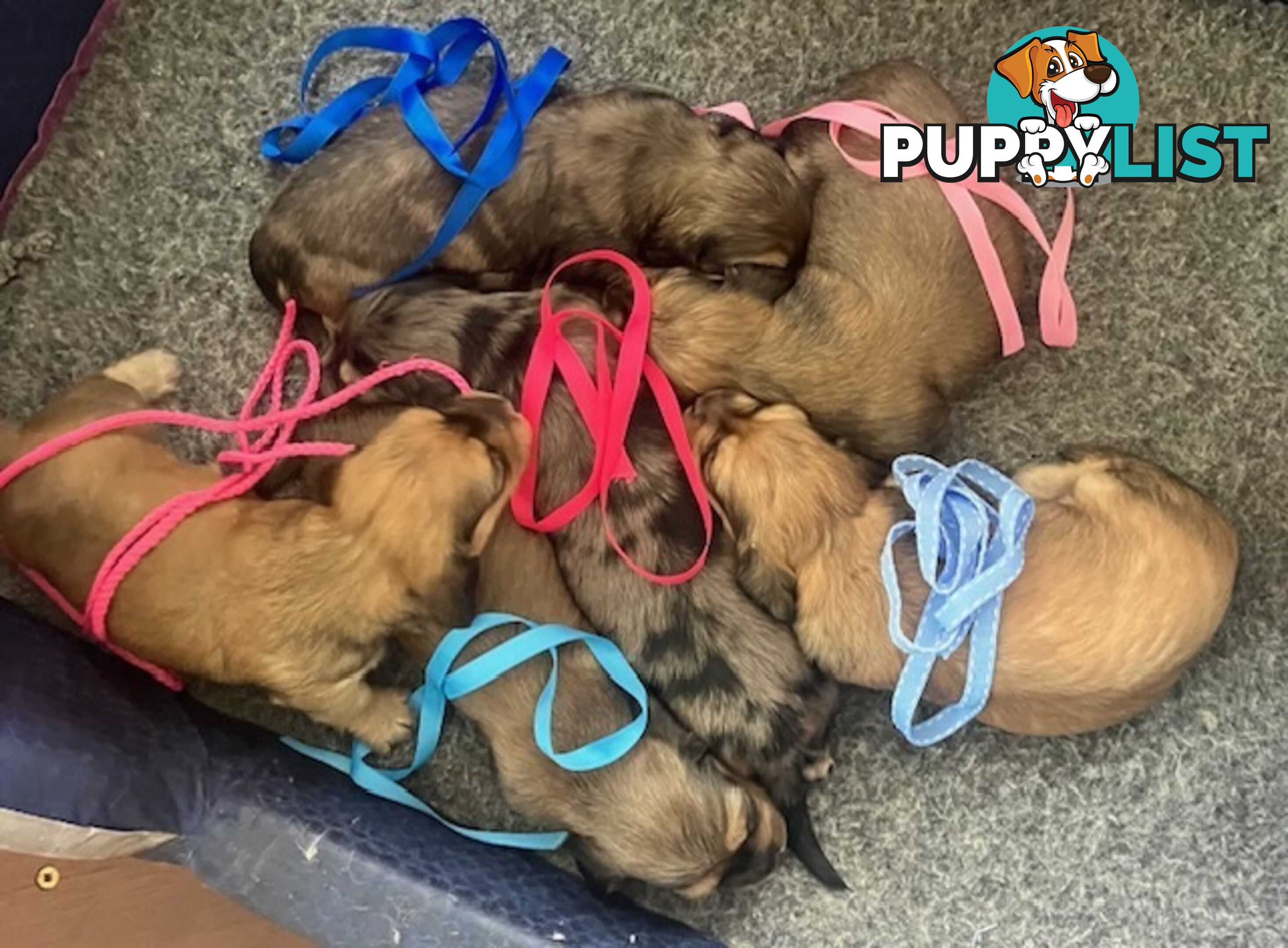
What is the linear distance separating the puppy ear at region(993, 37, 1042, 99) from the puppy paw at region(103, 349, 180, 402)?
A: 42.6 inches

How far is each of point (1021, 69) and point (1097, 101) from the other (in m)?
0.10

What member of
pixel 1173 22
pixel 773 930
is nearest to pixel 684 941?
pixel 773 930

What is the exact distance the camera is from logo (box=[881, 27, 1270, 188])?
2.01 meters

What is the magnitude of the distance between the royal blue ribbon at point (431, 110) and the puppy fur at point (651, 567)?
0.09 meters

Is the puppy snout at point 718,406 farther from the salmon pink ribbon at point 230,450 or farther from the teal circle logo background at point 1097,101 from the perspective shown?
the teal circle logo background at point 1097,101

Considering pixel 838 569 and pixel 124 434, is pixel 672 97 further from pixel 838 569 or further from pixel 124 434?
pixel 124 434

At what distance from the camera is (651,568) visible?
176 centimetres

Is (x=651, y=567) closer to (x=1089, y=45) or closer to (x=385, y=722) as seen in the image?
(x=385, y=722)

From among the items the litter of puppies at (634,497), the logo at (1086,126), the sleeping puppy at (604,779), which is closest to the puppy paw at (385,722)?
the litter of puppies at (634,497)

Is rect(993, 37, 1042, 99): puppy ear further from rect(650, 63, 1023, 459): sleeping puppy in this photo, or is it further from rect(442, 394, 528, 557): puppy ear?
rect(442, 394, 528, 557): puppy ear

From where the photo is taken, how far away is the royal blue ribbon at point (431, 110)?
5.94ft

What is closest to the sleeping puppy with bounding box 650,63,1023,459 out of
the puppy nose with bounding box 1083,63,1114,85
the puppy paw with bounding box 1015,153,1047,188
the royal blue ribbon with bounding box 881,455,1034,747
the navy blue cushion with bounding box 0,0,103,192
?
the royal blue ribbon with bounding box 881,455,1034,747

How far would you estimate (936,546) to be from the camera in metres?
1.69

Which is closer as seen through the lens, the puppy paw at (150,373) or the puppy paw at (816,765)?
the puppy paw at (816,765)
